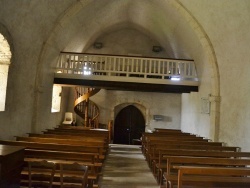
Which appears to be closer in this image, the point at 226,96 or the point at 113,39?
the point at 226,96

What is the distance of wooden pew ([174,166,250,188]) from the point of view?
11.8ft

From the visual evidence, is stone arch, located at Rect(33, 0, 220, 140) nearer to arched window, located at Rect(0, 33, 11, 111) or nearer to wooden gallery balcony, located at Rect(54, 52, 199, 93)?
arched window, located at Rect(0, 33, 11, 111)

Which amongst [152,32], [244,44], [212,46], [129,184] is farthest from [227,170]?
[152,32]

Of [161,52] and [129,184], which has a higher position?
[161,52]

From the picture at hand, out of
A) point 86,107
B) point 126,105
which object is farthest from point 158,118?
point 86,107

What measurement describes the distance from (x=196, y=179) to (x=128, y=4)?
924 cm

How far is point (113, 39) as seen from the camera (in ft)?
48.9

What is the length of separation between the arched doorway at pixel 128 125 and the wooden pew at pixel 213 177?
429 inches

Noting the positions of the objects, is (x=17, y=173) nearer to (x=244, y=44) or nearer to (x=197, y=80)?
(x=244, y=44)

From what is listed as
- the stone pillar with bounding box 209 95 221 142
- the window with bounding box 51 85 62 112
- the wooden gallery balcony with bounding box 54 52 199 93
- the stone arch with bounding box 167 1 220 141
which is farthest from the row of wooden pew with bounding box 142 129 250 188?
the window with bounding box 51 85 62 112

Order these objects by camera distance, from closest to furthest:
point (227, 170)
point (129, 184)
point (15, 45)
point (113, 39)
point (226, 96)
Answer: point (227, 170) → point (129, 184) → point (15, 45) → point (226, 96) → point (113, 39)

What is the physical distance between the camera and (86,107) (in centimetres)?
→ 1435

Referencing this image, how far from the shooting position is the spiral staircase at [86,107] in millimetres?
14002

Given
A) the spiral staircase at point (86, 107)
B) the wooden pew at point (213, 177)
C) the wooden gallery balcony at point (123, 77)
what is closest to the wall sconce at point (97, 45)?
the spiral staircase at point (86, 107)
